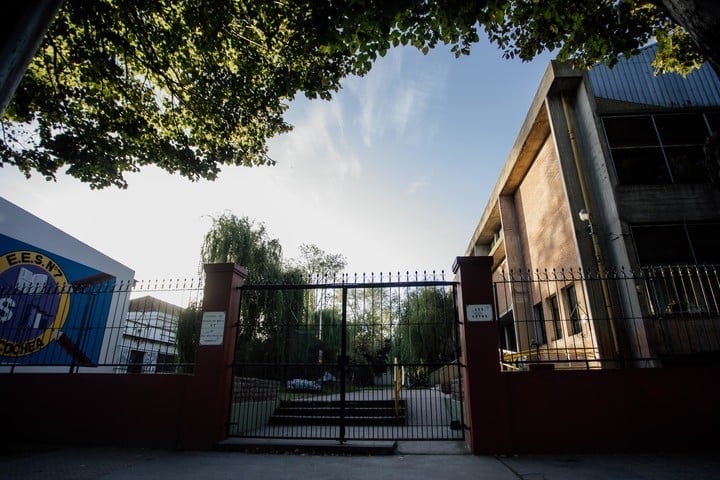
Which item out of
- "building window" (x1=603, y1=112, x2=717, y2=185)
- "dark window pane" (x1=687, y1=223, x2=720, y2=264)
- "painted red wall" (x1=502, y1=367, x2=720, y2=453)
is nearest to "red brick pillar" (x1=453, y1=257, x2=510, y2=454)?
"painted red wall" (x1=502, y1=367, x2=720, y2=453)

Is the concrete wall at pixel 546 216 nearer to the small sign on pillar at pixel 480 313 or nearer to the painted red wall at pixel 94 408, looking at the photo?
the small sign on pillar at pixel 480 313

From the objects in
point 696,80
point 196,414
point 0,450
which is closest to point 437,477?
point 196,414

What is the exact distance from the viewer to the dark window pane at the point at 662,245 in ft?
30.5

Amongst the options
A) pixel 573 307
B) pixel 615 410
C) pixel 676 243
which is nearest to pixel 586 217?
pixel 676 243

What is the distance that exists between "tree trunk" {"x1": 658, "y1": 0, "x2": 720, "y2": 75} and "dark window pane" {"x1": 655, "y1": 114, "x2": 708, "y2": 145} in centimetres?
874

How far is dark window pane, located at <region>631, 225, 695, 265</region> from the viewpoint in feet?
30.5

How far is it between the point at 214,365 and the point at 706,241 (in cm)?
1196

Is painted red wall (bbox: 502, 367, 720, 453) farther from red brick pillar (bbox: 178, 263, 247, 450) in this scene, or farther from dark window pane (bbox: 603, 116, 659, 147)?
dark window pane (bbox: 603, 116, 659, 147)

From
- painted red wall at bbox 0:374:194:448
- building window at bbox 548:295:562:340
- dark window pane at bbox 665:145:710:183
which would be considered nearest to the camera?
painted red wall at bbox 0:374:194:448

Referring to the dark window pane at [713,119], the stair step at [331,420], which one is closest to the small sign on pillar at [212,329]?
the stair step at [331,420]

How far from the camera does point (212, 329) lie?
6.51 metres

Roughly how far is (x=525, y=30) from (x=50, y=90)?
9.67 metres

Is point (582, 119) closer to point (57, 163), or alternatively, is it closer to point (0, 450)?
point (57, 163)

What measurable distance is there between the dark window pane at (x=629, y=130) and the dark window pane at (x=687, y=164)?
Result: 67cm
